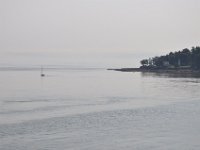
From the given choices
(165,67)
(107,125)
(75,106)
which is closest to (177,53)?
(165,67)

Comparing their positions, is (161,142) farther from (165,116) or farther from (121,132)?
(165,116)

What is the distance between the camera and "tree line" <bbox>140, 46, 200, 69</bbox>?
491 feet

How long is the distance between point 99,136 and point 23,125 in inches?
221

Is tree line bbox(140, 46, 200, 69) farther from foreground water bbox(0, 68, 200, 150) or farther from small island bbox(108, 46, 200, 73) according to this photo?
foreground water bbox(0, 68, 200, 150)

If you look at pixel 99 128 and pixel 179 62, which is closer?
pixel 99 128

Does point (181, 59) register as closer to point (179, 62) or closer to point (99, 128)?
point (179, 62)

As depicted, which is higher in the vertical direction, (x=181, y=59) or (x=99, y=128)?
(x=181, y=59)

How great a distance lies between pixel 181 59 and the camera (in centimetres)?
16650

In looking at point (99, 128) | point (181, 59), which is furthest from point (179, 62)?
point (99, 128)

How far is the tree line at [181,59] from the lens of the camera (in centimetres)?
14966

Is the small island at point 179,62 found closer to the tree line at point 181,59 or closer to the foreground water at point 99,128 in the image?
the tree line at point 181,59

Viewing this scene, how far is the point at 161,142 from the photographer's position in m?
19.3

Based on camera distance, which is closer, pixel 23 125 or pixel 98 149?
pixel 98 149

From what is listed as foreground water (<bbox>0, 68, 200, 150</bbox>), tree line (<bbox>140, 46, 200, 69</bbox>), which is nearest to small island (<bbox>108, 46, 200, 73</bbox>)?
tree line (<bbox>140, 46, 200, 69</bbox>)
